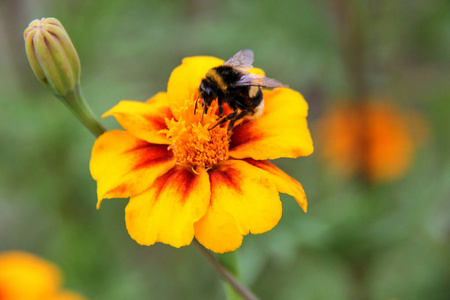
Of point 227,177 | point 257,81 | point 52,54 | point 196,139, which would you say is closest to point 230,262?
point 227,177

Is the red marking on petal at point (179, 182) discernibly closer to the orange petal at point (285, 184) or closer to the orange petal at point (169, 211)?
the orange petal at point (169, 211)

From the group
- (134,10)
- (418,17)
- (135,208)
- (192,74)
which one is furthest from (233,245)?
(134,10)

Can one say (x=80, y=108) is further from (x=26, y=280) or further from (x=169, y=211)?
(x=26, y=280)

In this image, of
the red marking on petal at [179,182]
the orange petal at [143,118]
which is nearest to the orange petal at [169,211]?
the red marking on petal at [179,182]

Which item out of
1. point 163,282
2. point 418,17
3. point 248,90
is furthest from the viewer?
point 163,282

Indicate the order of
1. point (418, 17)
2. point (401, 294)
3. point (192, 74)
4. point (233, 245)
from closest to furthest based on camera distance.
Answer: point (233, 245) < point (192, 74) < point (418, 17) < point (401, 294)

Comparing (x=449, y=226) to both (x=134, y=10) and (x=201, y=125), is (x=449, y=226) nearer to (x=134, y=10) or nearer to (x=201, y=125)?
(x=201, y=125)
